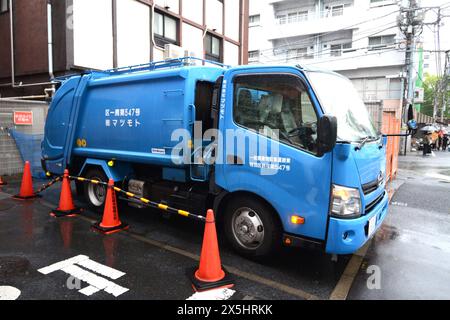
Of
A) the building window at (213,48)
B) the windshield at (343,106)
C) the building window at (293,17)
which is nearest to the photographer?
the windshield at (343,106)

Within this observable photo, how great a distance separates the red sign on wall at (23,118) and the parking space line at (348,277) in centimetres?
998

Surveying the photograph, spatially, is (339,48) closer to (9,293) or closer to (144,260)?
(144,260)

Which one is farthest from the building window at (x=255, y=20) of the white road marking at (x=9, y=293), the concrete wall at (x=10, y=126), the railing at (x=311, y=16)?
the white road marking at (x=9, y=293)

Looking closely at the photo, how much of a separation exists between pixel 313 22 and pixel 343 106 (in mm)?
29203

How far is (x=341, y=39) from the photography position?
29797mm

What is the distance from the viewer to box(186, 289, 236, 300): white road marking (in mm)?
Answer: 3523

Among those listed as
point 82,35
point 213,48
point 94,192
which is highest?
point 213,48

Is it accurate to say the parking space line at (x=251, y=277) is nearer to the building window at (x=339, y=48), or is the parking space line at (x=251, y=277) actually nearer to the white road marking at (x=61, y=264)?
the white road marking at (x=61, y=264)

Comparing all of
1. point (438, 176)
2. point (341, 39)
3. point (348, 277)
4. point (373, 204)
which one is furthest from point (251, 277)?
point (341, 39)

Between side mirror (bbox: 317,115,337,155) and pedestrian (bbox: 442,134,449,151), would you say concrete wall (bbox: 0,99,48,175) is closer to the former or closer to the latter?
side mirror (bbox: 317,115,337,155)

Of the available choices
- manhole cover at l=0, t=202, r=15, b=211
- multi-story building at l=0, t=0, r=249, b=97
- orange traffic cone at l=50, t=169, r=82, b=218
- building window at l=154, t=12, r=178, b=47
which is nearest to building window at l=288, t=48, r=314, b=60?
multi-story building at l=0, t=0, r=249, b=97

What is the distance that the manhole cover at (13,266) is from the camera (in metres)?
4.06

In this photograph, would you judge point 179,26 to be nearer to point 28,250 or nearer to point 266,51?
point 28,250
